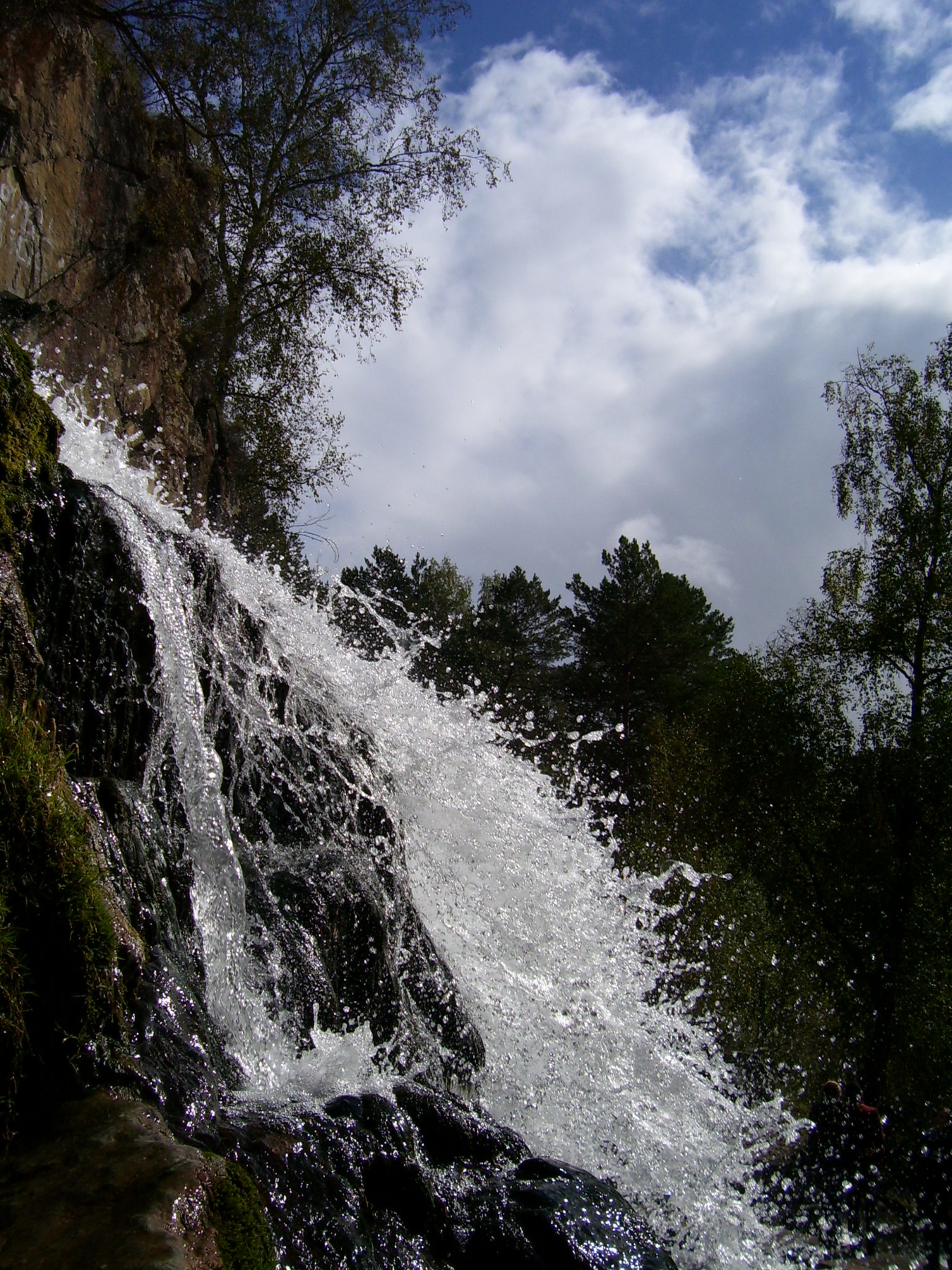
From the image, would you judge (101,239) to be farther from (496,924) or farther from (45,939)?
(45,939)

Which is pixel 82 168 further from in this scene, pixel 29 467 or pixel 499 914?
pixel 499 914

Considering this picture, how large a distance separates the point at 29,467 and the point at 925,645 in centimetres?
1814

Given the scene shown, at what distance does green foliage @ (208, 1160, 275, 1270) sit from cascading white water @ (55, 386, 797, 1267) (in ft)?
5.07

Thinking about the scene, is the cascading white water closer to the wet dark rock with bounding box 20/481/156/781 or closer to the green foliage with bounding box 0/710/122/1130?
the wet dark rock with bounding box 20/481/156/781

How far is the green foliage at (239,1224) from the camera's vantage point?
8.07ft

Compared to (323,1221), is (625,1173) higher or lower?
higher

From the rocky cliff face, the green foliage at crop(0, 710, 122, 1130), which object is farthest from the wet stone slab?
the rocky cliff face

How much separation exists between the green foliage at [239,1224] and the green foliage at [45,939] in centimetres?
63

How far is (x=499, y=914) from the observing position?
27.1ft

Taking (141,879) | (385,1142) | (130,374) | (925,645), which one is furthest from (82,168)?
(925,645)

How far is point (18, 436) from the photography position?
473 centimetres

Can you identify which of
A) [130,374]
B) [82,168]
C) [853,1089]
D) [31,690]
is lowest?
[31,690]

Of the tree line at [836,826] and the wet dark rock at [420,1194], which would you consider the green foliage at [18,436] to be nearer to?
the wet dark rock at [420,1194]

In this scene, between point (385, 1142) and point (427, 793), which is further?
point (427, 793)
